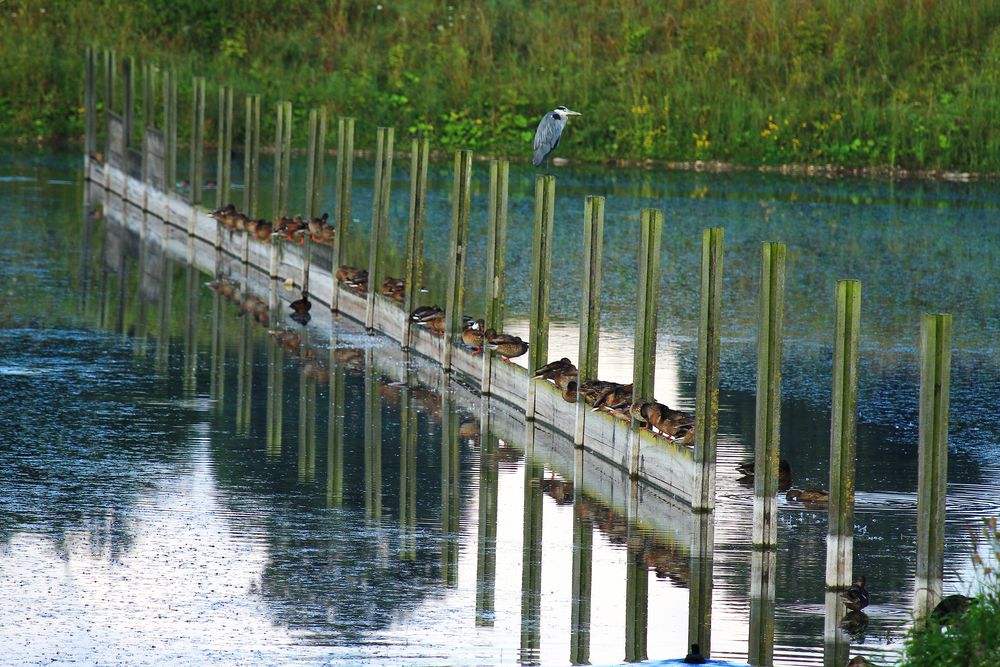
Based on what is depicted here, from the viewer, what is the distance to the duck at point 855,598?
38.2ft

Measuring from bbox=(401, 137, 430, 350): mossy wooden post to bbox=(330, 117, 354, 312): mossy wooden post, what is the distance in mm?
1720

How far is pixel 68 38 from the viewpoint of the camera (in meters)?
48.0

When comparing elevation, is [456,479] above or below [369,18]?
below

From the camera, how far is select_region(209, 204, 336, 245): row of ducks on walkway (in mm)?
23719

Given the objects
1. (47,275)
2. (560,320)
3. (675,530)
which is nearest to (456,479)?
(675,530)

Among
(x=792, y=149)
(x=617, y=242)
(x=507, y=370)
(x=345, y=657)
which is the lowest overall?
(x=345, y=657)

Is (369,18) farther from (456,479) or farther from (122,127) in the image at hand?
(456,479)

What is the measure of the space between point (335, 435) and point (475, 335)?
95.9 inches

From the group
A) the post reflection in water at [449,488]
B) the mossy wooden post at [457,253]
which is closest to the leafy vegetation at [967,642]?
the post reflection in water at [449,488]

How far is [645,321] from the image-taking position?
48.7 ft

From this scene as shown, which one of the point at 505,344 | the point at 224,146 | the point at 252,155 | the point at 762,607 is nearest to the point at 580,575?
the point at 762,607

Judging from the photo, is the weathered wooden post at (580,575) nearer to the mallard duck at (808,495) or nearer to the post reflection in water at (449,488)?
the post reflection in water at (449,488)

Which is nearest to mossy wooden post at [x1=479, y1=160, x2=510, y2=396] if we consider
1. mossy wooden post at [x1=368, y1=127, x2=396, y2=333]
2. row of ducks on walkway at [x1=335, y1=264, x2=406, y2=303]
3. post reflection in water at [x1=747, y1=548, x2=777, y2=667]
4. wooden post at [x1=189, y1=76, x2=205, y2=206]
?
row of ducks on walkway at [x1=335, y1=264, x2=406, y2=303]

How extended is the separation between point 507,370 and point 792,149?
25.7m
